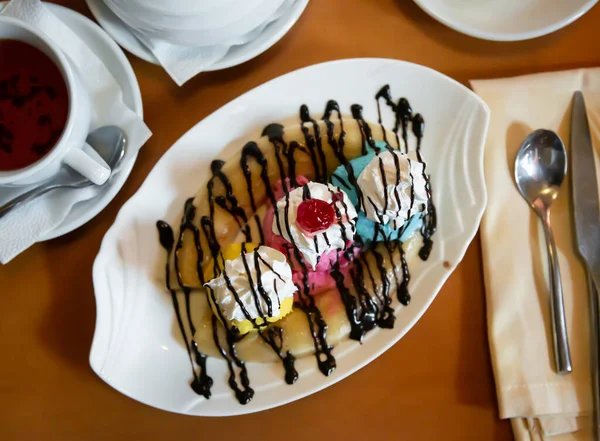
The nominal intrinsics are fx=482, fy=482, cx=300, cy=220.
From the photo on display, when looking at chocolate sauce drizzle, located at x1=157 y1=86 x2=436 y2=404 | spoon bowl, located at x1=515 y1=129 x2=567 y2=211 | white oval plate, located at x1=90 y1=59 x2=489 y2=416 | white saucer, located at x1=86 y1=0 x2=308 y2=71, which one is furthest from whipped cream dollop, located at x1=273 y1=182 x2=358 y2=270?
spoon bowl, located at x1=515 y1=129 x2=567 y2=211

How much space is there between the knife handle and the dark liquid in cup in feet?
3.03

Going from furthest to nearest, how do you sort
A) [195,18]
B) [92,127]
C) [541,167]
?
[541,167], [92,127], [195,18]

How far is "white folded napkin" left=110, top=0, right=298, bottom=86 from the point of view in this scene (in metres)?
0.87

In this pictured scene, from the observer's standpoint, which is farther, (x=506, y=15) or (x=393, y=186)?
(x=506, y=15)

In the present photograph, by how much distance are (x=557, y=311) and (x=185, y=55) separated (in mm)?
855

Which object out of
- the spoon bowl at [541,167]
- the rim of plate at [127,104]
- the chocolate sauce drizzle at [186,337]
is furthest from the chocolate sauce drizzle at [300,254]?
the spoon bowl at [541,167]

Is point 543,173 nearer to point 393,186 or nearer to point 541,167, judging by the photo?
point 541,167

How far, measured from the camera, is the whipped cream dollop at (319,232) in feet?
2.80

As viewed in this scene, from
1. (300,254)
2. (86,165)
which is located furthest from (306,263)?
(86,165)

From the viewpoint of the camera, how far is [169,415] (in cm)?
91

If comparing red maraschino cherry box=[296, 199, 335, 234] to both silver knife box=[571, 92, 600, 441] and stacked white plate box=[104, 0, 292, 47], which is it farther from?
silver knife box=[571, 92, 600, 441]

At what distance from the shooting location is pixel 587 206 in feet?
3.17

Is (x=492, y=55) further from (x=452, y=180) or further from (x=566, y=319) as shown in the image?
(x=566, y=319)

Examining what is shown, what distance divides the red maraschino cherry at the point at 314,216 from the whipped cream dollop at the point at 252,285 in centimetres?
7
